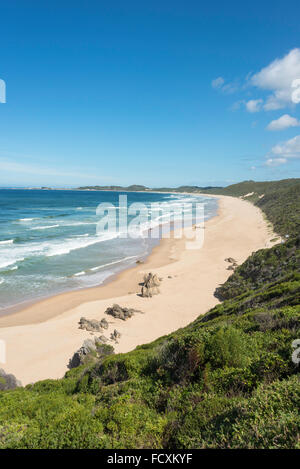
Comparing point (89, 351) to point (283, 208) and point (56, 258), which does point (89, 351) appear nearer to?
point (56, 258)

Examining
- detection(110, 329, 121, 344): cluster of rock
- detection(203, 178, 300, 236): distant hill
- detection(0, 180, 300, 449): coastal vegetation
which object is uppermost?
detection(203, 178, 300, 236): distant hill

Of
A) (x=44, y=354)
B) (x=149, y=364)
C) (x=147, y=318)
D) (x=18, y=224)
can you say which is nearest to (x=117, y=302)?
(x=147, y=318)

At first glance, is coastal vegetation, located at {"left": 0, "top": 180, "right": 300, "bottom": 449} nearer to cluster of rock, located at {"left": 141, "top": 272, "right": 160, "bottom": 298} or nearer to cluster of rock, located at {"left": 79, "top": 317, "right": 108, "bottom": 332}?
cluster of rock, located at {"left": 79, "top": 317, "right": 108, "bottom": 332}

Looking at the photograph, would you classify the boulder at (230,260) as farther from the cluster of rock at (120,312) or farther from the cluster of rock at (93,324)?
the cluster of rock at (93,324)

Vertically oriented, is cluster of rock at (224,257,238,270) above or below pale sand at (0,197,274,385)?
above

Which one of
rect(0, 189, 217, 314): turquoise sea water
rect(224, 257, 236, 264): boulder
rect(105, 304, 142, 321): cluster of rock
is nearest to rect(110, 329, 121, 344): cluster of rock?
rect(105, 304, 142, 321): cluster of rock

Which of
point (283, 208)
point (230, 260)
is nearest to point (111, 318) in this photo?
point (230, 260)

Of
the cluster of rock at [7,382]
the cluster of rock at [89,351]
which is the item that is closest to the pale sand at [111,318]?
the cluster of rock at [89,351]
